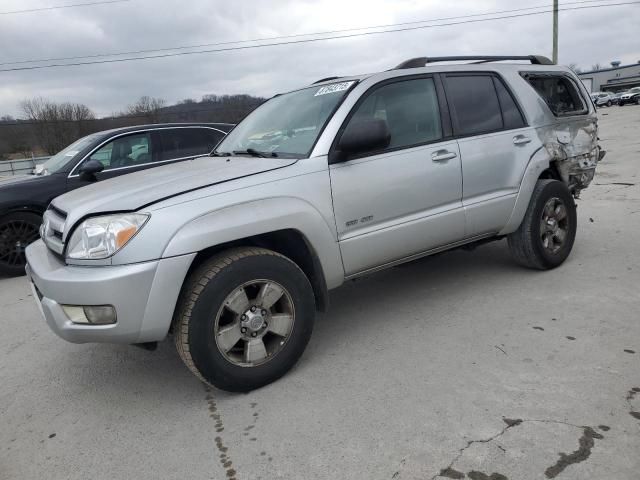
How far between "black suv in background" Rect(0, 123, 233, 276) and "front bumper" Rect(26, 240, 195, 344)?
12.0 ft

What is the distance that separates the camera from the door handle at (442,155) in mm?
3471

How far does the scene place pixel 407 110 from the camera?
3.53 metres

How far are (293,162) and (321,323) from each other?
1370 millimetres

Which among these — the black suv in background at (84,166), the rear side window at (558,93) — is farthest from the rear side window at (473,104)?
the black suv in background at (84,166)

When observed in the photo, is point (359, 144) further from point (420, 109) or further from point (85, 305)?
point (85, 305)

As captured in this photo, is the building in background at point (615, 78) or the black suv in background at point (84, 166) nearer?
the black suv in background at point (84, 166)

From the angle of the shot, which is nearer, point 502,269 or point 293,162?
point 293,162

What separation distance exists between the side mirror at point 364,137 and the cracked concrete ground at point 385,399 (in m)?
1.31

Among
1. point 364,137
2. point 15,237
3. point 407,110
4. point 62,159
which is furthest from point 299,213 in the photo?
point 62,159

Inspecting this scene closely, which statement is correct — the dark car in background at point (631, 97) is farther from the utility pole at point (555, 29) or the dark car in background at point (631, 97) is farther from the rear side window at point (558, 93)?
the rear side window at point (558, 93)

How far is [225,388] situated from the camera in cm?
272

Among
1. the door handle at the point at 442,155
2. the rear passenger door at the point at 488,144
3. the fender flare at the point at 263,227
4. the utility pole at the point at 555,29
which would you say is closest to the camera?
the fender flare at the point at 263,227

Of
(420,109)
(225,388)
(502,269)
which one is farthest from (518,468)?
(502,269)

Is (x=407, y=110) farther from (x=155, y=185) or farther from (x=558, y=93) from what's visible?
(x=558, y=93)
